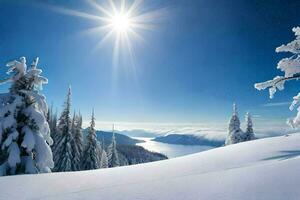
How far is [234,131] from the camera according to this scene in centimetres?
4231

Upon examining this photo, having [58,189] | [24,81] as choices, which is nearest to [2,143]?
[24,81]

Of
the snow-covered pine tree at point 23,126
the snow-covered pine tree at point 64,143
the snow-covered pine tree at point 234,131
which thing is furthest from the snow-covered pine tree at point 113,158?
the snow-covered pine tree at point 23,126

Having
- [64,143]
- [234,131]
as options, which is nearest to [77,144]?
[64,143]

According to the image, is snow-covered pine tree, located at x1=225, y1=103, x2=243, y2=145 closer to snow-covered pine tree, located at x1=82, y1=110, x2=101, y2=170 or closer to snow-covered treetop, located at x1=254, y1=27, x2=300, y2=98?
snow-covered pine tree, located at x1=82, y1=110, x2=101, y2=170

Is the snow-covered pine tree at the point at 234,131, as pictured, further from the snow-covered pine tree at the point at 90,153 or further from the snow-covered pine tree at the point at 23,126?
the snow-covered pine tree at the point at 23,126

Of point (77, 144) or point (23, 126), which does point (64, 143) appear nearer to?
point (77, 144)

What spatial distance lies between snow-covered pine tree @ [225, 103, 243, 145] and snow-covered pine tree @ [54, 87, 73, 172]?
24.0 meters

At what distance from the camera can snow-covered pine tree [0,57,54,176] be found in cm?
1417

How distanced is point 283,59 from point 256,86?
1246 mm

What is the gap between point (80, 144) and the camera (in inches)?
1687

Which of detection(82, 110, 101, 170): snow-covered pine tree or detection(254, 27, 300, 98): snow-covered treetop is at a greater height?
detection(254, 27, 300, 98): snow-covered treetop

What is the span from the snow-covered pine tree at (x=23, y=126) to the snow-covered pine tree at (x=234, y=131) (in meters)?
32.7

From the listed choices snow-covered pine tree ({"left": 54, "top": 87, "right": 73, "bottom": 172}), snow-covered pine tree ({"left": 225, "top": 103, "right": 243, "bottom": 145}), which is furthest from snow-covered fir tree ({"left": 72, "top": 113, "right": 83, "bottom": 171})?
snow-covered pine tree ({"left": 225, "top": 103, "right": 243, "bottom": 145})

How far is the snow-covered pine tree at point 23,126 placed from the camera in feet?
46.5
